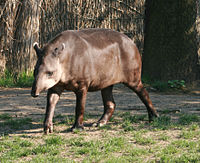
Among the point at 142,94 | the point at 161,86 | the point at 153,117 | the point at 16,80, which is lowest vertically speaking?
the point at 153,117

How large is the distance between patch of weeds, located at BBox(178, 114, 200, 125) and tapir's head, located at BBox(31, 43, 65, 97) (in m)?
2.34

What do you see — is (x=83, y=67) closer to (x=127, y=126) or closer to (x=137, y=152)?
(x=127, y=126)

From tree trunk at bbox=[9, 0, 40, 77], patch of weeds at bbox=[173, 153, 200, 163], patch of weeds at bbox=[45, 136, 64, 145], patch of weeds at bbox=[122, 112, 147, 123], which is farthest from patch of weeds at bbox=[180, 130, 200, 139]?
tree trunk at bbox=[9, 0, 40, 77]

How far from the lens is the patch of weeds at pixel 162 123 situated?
6595 millimetres

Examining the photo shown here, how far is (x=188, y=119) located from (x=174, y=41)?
3874 millimetres

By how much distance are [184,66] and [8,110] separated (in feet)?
15.6

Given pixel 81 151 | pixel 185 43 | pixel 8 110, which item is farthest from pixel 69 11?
pixel 81 151

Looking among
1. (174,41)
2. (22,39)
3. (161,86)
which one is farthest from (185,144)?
(22,39)

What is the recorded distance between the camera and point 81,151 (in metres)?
5.27

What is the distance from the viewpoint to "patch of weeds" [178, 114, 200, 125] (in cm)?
694

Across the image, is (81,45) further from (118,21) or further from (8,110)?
(118,21)

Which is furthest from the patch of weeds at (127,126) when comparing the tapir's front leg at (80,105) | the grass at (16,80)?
the grass at (16,80)

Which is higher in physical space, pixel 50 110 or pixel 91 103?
pixel 50 110

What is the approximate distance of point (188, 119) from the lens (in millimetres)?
7117
